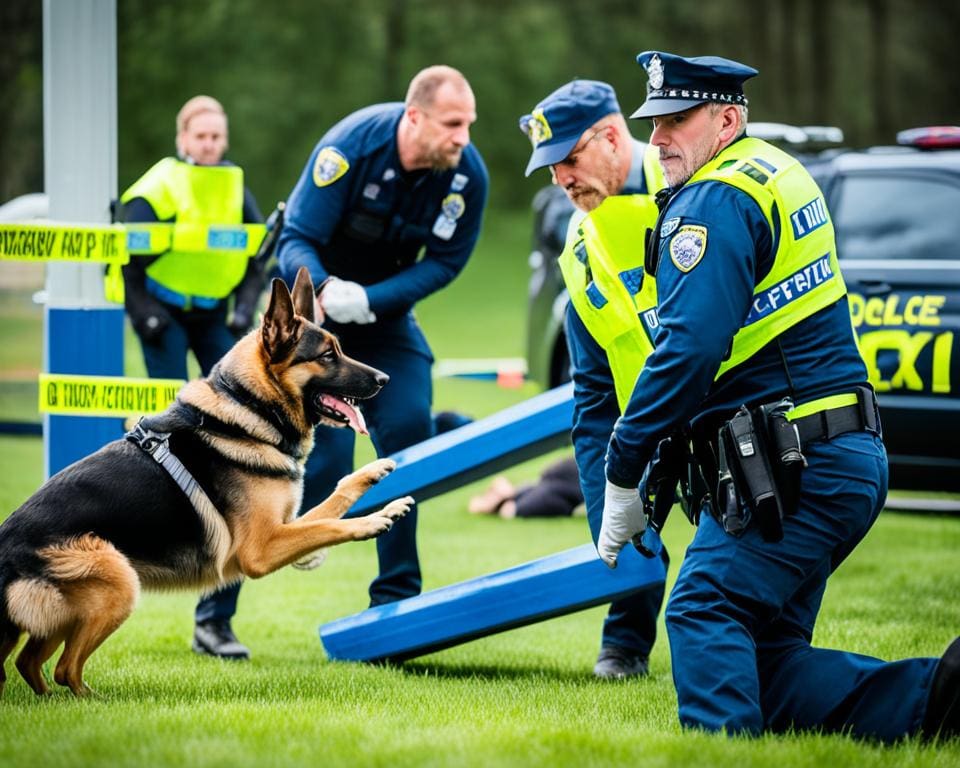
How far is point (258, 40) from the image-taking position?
32.4 metres

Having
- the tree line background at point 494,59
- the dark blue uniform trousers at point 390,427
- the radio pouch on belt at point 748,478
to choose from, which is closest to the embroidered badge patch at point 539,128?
the dark blue uniform trousers at point 390,427

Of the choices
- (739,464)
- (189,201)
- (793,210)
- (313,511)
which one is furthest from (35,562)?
(189,201)

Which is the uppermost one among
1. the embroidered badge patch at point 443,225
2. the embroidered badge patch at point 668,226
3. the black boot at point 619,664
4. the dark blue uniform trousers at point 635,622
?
the embroidered badge patch at point 668,226

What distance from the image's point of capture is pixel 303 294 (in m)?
4.73

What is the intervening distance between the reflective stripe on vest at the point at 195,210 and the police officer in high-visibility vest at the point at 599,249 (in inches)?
124

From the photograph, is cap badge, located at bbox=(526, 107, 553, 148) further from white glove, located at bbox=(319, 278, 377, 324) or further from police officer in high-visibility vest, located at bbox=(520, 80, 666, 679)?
white glove, located at bbox=(319, 278, 377, 324)

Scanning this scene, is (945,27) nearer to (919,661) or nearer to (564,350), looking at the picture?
Result: (564,350)

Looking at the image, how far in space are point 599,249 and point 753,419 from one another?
3.35 ft

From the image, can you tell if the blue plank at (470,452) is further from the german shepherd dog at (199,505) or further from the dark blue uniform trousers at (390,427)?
the dark blue uniform trousers at (390,427)

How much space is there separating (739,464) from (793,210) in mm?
659

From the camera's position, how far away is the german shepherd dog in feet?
13.1

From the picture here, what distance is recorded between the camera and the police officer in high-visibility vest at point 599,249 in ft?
13.6

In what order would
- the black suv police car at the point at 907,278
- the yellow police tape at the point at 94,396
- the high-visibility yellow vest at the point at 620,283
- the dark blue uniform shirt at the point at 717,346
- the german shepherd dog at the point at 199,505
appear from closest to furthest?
the dark blue uniform shirt at the point at 717,346
the german shepherd dog at the point at 199,505
the high-visibility yellow vest at the point at 620,283
the yellow police tape at the point at 94,396
the black suv police car at the point at 907,278

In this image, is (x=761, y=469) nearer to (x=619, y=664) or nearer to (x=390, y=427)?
(x=619, y=664)
